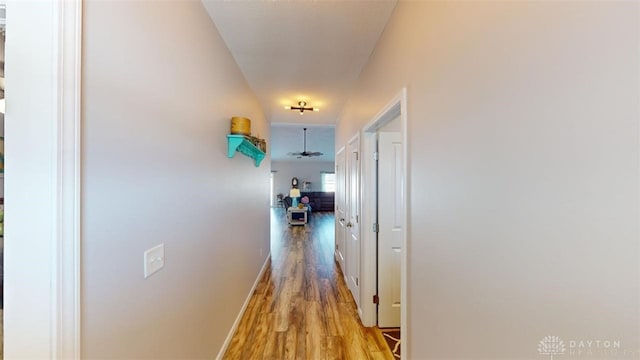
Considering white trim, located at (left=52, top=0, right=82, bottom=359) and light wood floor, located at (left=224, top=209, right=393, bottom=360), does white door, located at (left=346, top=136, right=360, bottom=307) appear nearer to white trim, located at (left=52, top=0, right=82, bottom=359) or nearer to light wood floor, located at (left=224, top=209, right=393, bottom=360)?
light wood floor, located at (left=224, top=209, right=393, bottom=360)

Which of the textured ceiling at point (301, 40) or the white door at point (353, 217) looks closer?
the textured ceiling at point (301, 40)

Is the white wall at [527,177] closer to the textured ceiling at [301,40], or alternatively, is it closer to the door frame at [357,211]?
the textured ceiling at [301,40]

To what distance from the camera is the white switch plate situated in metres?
1.08

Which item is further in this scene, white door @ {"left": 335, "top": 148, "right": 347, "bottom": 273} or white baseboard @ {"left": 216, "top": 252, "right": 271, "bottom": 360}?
white door @ {"left": 335, "top": 148, "right": 347, "bottom": 273}

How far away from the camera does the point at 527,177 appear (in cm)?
67

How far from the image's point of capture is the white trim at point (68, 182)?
70 centimetres

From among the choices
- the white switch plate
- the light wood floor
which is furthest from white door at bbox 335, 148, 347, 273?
the white switch plate

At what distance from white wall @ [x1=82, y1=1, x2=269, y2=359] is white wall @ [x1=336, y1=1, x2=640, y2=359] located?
1.28 meters

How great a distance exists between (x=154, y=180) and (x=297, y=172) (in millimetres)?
12131

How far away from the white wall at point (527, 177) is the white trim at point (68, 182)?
128 centimetres

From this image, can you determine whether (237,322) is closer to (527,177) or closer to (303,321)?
(303,321)

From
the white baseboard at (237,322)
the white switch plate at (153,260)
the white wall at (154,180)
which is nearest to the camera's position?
the white wall at (154,180)

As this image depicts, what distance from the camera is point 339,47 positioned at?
7.09ft

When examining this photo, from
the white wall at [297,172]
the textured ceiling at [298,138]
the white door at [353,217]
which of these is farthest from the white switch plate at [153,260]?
the white wall at [297,172]
